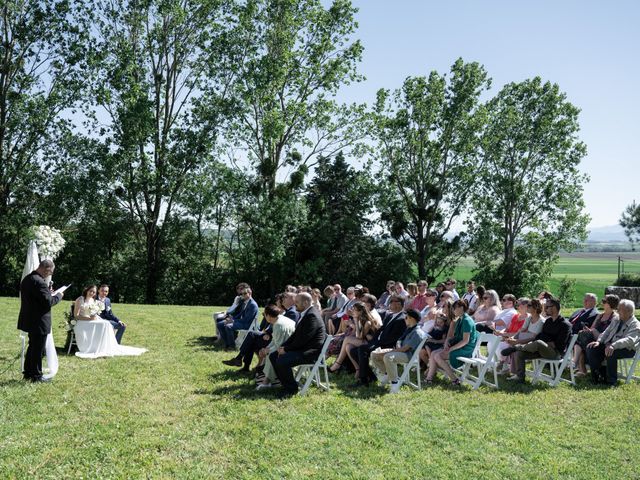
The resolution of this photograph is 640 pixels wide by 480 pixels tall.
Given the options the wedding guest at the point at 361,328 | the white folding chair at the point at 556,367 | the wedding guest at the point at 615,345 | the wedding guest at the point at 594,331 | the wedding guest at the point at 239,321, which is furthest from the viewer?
the wedding guest at the point at 239,321

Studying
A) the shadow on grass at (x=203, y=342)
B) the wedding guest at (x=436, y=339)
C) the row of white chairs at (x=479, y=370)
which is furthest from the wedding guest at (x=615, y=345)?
the shadow on grass at (x=203, y=342)

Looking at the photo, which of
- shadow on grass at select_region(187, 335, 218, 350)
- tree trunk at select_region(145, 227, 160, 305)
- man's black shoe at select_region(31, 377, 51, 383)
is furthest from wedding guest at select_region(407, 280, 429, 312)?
tree trunk at select_region(145, 227, 160, 305)

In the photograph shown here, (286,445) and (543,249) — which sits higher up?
(543,249)

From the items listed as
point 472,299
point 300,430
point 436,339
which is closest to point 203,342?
point 436,339

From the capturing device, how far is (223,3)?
95.9 feet

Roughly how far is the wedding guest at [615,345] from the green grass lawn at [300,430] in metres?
0.39

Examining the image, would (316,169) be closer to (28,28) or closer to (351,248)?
(351,248)

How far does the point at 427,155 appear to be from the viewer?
31.9m

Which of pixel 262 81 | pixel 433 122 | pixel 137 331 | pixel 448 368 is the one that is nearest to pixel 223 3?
pixel 262 81

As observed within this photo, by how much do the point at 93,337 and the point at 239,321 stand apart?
8.97 ft

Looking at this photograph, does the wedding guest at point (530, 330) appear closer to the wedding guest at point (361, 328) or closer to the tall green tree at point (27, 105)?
the wedding guest at point (361, 328)

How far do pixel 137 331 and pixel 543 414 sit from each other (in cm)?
993

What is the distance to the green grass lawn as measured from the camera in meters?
5.32

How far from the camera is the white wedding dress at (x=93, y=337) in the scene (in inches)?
412
